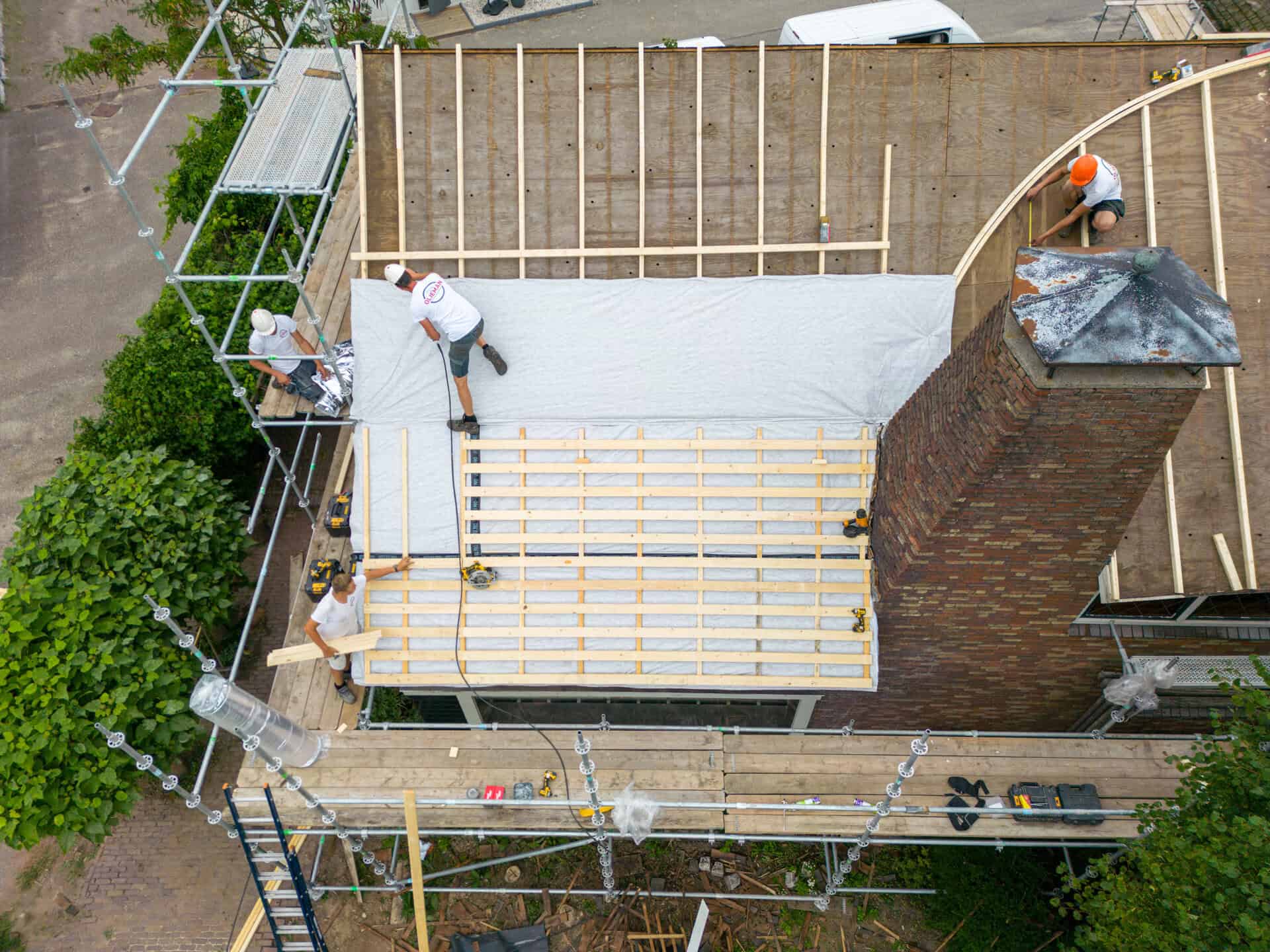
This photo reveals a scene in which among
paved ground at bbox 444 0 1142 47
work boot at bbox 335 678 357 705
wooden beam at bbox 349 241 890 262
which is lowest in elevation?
work boot at bbox 335 678 357 705

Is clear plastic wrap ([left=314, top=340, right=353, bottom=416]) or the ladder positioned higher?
clear plastic wrap ([left=314, top=340, right=353, bottom=416])

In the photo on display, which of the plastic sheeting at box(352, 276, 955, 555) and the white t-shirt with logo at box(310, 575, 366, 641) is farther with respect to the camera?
the plastic sheeting at box(352, 276, 955, 555)

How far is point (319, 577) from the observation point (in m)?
8.83

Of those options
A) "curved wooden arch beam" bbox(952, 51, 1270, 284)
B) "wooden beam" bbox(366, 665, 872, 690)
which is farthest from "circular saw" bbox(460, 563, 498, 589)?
"curved wooden arch beam" bbox(952, 51, 1270, 284)

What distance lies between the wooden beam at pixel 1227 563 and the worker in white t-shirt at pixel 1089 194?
3.29m

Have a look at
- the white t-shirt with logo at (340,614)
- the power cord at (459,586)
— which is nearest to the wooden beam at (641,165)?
the power cord at (459,586)

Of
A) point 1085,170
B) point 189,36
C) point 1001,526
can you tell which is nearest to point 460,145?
point 1085,170

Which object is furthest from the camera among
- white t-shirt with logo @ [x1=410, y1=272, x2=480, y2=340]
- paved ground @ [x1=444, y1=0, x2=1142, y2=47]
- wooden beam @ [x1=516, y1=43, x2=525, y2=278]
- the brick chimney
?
paved ground @ [x1=444, y1=0, x2=1142, y2=47]

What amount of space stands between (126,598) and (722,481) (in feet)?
22.7

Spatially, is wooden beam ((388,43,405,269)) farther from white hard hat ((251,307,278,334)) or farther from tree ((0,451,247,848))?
tree ((0,451,247,848))

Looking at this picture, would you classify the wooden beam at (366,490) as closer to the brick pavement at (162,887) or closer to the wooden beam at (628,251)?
the wooden beam at (628,251)

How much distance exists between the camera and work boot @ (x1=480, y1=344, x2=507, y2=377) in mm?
8336

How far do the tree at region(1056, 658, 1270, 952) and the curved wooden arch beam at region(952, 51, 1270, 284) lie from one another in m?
4.85

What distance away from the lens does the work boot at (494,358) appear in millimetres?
8336
